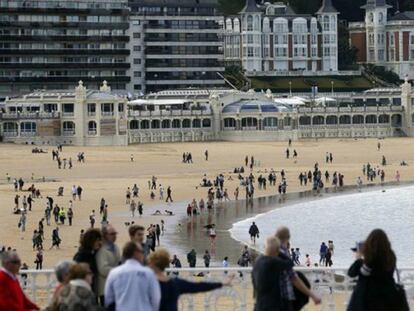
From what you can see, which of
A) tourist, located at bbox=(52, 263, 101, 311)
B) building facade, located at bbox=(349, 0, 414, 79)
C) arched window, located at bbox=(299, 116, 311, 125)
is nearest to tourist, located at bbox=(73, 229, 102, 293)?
tourist, located at bbox=(52, 263, 101, 311)

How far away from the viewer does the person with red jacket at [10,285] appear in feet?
40.3

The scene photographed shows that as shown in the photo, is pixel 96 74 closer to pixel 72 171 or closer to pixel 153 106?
pixel 153 106

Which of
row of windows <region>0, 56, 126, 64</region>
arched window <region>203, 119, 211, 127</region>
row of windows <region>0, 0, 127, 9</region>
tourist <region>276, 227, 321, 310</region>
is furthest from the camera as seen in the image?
row of windows <region>0, 56, 126, 64</region>

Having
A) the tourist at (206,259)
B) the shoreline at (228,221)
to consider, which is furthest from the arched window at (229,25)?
the tourist at (206,259)

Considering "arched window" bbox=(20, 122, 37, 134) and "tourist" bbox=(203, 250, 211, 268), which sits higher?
"arched window" bbox=(20, 122, 37, 134)

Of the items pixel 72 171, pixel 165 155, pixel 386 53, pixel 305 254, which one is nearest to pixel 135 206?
pixel 305 254

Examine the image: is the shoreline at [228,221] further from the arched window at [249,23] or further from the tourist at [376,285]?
the arched window at [249,23]

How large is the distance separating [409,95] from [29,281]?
90.5 metres

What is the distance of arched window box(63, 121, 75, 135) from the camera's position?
89.3 meters

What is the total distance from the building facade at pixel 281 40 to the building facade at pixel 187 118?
22097mm

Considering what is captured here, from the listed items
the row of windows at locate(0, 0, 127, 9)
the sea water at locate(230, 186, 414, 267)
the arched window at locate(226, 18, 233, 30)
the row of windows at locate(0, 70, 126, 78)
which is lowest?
the sea water at locate(230, 186, 414, 267)

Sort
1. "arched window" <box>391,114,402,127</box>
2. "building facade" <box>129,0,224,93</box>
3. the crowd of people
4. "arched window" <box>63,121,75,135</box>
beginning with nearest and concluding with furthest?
the crowd of people < "arched window" <box>63,121,75,135</box> < "arched window" <box>391,114,402,127</box> < "building facade" <box>129,0,224,93</box>

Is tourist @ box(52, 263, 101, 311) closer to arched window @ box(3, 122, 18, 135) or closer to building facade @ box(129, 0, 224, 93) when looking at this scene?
arched window @ box(3, 122, 18, 135)

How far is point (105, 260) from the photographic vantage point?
13086 mm
